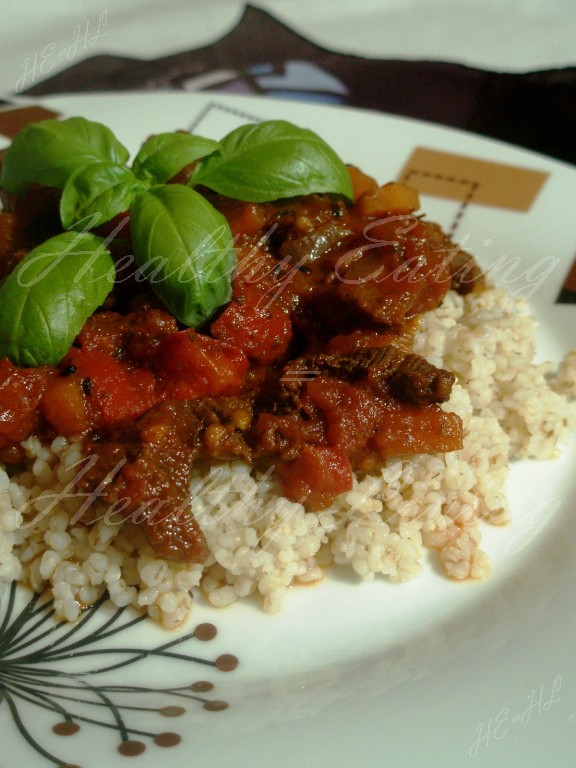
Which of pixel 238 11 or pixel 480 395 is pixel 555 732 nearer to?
pixel 480 395

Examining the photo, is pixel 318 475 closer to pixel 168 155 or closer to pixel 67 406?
pixel 67 406

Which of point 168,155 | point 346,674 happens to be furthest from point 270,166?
point 346,674

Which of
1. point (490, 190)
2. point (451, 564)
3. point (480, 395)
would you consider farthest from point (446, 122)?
point (451, 564)

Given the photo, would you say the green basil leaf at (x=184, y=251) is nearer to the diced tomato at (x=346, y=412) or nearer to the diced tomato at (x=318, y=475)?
the diced tomato at (x=346, y=412)

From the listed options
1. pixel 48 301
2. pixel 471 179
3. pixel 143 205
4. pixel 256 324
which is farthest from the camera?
pixel 471 179

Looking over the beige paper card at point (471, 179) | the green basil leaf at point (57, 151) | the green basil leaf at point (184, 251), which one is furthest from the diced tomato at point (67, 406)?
the beige paper card at point (471, 179)

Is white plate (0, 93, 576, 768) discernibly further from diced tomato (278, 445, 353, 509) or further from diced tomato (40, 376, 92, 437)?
diced tomato (40, 376, 92, 437)
